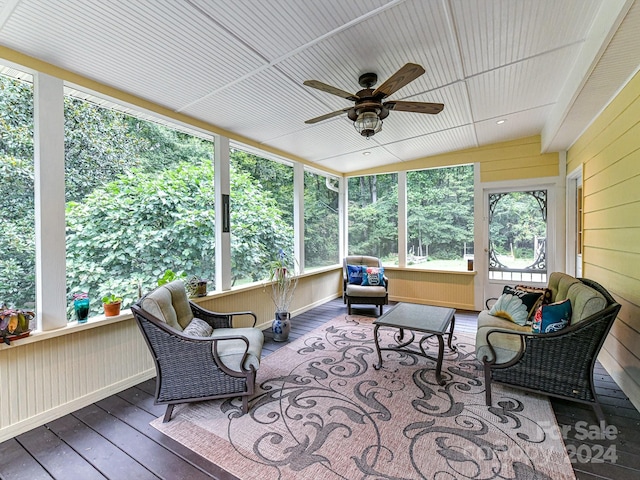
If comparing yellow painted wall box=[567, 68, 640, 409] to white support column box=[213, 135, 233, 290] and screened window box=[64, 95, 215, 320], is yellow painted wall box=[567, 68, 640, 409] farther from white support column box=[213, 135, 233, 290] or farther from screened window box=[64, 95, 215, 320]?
screened window box=[64, 95, 215, 320]

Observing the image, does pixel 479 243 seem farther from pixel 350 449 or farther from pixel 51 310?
pixel 51 310

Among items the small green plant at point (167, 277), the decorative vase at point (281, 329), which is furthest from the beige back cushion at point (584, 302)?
the small green plant at point (167, 277)

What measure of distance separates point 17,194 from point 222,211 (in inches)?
69.4

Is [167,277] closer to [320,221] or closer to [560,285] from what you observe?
[320,221]

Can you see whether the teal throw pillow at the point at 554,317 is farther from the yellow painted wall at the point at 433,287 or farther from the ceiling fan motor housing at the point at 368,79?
the yellow painted wall at the point at 433,287

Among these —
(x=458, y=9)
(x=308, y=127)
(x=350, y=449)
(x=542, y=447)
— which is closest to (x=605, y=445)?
(x=542, y=447)

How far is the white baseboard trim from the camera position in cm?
203

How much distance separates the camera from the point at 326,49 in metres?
2.23

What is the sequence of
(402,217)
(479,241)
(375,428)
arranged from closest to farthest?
(375,428)
(479,241)
(402,217)

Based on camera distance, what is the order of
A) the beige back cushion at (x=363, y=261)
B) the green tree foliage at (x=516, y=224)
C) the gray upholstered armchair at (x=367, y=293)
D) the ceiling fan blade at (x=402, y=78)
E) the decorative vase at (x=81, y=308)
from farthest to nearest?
the beige back cushion at (x=363, y=261) → the gray upholstered armchair at (x=367, y=293) → the green tree foliage at (x=516, y=224) → the decorative vase at (x=81, y=308) → the ceiling fan blade at (x=402, y=78)

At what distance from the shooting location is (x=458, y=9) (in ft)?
6.19

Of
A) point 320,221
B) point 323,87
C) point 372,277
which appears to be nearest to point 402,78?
point 323,87

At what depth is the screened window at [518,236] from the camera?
459 centimetres

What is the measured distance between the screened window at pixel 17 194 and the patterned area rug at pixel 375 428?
1456 millimetres
